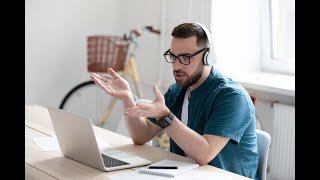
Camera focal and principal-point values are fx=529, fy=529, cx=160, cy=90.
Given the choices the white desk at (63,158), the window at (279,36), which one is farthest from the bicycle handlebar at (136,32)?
the white desk at (63,158)

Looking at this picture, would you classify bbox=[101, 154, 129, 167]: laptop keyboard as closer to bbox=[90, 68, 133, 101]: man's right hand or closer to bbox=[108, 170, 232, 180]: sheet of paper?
bbox=[108, 170, 232, 180]: sheet of paper

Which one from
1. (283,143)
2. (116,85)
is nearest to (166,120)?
(116,85)

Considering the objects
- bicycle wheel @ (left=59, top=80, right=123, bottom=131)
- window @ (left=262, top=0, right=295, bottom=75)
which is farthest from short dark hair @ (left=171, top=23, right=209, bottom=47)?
bicycle wheel @ (left=59, top=80, right=123, bottom=131)

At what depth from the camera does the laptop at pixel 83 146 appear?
1.83m

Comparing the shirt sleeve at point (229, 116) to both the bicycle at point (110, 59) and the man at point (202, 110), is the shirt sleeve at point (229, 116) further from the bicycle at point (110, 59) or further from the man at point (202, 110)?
the bicycle at point (110, 59)

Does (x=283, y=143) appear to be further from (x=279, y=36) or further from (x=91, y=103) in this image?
(x=91, y=103)

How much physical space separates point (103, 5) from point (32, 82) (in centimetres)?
86

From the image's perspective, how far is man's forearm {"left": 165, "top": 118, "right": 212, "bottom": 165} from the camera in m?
1.91

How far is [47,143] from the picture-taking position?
2.24 metres

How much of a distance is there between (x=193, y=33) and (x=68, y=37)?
7.32 feet

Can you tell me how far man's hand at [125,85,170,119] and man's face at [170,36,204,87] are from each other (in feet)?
0.84

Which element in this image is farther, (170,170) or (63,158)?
(63,158)
